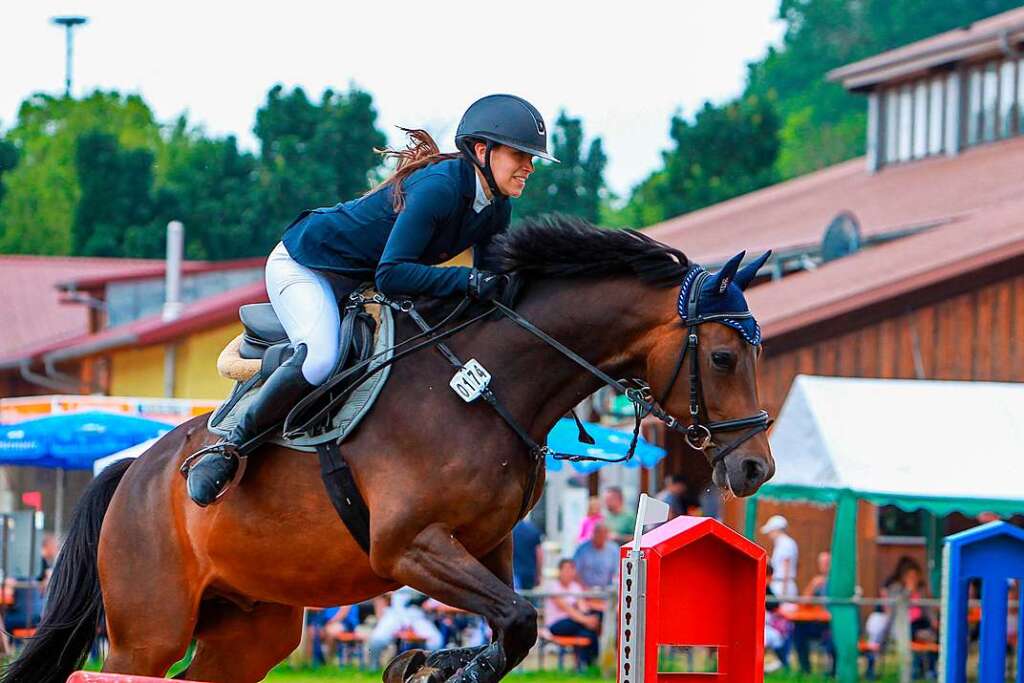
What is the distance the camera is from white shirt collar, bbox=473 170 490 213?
6.00 meters

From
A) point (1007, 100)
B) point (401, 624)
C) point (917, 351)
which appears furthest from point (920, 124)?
point (401, 624)

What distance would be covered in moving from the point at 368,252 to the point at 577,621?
9.38m

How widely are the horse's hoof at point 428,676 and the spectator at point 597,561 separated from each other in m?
9.79

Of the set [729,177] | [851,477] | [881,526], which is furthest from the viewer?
[729,177]

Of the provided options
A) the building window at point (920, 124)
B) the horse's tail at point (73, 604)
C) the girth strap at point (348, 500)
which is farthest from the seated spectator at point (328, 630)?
the building window at point (920, 124)

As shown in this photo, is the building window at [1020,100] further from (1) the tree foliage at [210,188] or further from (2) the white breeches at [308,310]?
(2) the white breeches at [308,310]

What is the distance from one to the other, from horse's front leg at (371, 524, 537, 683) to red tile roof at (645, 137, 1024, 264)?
1961 cm

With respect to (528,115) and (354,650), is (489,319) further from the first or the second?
(354,650)

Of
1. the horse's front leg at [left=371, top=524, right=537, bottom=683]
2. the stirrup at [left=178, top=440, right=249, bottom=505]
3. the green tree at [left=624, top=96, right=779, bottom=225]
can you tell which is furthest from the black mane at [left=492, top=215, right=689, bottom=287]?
the green tree at [left=624, top=96, right=779, bottom=225]

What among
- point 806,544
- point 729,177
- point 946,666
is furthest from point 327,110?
point 946,666

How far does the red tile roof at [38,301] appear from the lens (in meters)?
40.5

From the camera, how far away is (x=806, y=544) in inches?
837

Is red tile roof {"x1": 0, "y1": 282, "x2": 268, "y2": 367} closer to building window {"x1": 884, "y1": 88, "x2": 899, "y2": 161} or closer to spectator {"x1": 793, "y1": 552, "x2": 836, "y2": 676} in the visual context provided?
building window {"x1": 884, "y1": 88, "x2": 899, "y2": 161}

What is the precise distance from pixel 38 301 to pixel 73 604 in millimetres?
37568
